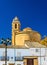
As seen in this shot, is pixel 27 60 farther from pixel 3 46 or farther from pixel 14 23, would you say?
pixel 14 23

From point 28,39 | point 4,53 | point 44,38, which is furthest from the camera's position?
point 44,38

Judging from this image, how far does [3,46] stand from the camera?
146ft

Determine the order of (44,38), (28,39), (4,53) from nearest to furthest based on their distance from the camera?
1. (4,53)
2. (28,39)
3. (44,38)

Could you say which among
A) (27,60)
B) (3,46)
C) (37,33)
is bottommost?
(27,60)

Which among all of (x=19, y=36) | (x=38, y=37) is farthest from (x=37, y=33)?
(x=19, y=36)

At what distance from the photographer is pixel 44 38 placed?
6150 centimetres

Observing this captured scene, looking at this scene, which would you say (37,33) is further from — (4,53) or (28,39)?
(4,53)

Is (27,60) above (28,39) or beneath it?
beneath

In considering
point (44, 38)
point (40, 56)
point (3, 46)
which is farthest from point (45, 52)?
point (44, 38)

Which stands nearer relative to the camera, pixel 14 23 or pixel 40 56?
pixel 40 56

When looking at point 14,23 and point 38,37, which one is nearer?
point 38,37

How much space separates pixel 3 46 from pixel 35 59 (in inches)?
266

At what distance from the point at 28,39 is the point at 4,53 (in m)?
13.7

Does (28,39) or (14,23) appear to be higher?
(14,23)
